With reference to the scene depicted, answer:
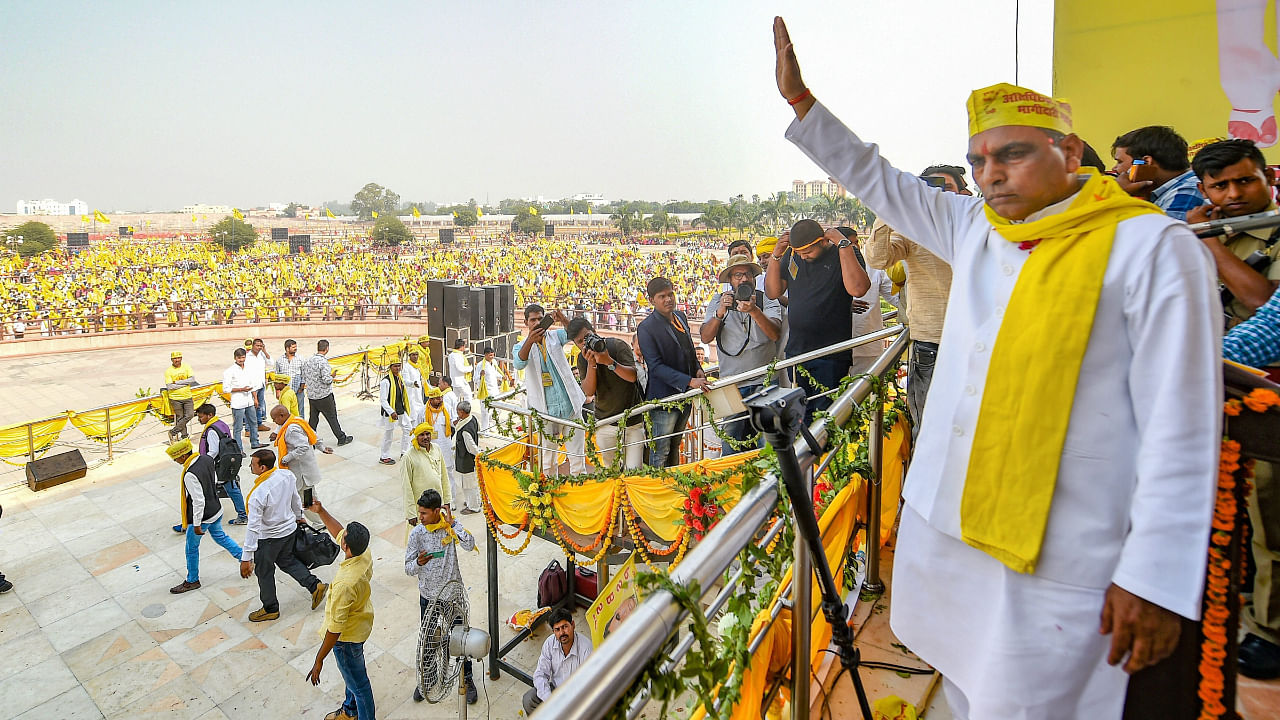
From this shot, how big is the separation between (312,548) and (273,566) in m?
0.37

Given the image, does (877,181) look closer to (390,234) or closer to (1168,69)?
(1168,69)

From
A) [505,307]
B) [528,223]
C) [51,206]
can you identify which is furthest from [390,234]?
[51,206]

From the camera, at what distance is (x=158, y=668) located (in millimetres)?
5855

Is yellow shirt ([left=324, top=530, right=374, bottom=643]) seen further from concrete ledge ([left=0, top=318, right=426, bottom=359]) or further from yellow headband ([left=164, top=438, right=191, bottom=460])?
concrete ledge ([left=0, top=318, right=426, bottom=359])

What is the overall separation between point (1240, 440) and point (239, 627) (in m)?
7.66

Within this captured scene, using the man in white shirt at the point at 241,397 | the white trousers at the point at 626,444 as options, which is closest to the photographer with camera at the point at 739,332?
the white trousers at the point at 626,444

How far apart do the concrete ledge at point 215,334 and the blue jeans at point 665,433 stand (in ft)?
64.3

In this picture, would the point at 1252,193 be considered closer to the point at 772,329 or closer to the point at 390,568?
the point at 772,329

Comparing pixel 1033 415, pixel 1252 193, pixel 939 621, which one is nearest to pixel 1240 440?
pixel 1033 415

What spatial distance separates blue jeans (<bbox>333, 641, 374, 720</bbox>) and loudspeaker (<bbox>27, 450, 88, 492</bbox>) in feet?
26.8

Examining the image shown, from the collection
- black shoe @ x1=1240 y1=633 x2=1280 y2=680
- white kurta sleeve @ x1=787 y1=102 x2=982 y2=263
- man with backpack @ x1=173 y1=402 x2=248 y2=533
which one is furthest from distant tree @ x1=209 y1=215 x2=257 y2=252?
black shoe @ x1=1240 y1=633 x2=1280 y2=680

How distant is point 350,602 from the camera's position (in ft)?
15.5

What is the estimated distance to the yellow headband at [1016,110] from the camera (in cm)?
126

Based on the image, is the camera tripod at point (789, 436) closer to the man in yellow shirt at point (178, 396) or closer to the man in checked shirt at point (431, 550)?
the man in checked shirt at point (431, 550)
